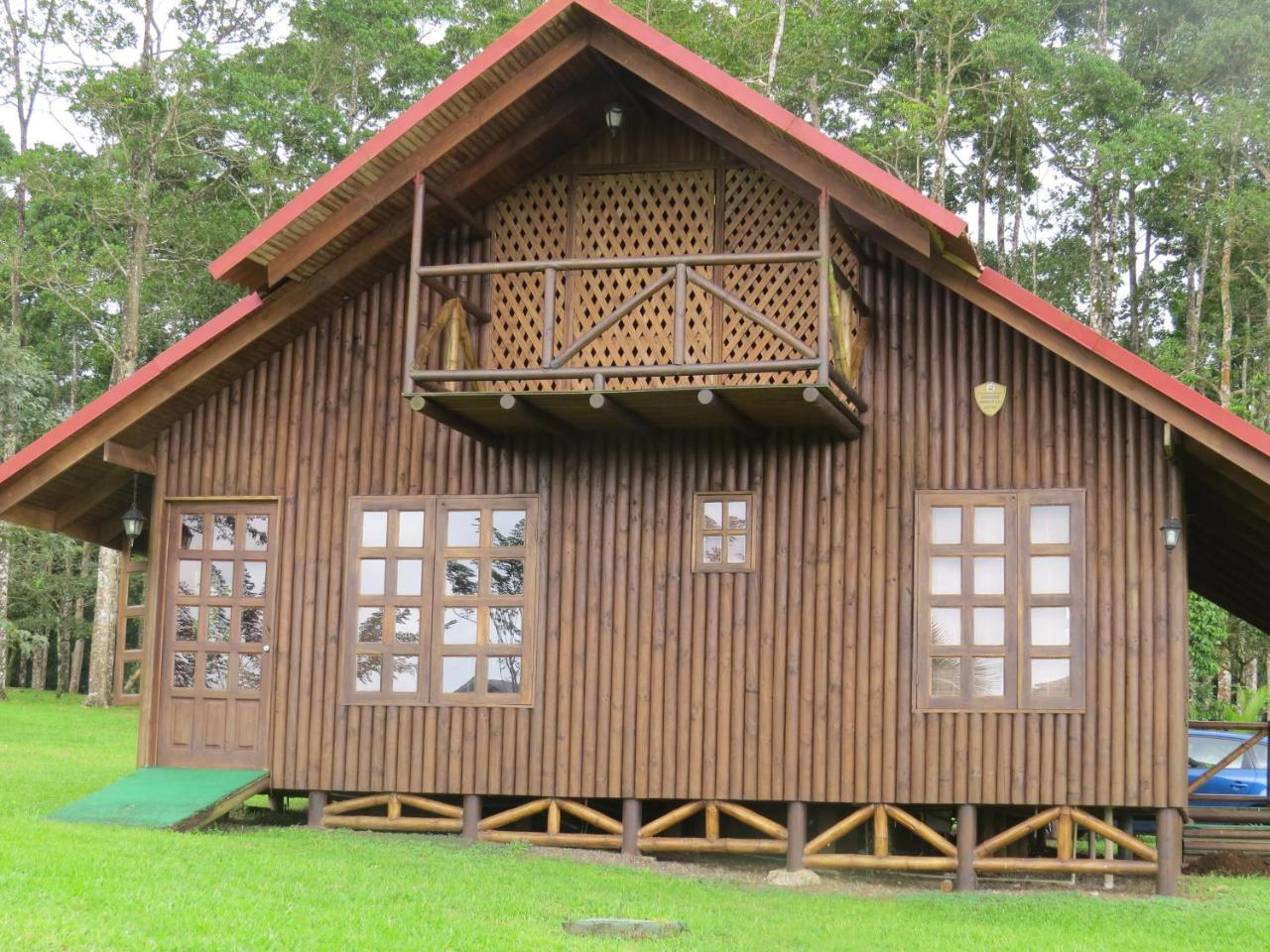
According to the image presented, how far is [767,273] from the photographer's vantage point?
14031 millimetres

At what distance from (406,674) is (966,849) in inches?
210

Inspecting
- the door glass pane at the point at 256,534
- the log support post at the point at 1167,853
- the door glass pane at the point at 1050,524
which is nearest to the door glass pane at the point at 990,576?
the door glass pane at the point at 1050,524

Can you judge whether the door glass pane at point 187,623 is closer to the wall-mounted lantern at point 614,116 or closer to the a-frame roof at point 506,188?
the a-frame roof at point 506,188

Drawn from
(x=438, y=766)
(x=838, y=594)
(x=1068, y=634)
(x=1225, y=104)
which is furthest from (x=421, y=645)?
(x=1225, y=104)

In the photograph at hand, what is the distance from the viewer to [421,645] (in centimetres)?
1423

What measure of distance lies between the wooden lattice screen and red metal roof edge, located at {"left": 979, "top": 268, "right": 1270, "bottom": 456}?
5.82 feet

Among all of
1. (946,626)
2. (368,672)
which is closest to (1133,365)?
(946,626)

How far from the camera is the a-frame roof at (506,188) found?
1237cm

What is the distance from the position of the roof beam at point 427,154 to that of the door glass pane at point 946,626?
5.84 m

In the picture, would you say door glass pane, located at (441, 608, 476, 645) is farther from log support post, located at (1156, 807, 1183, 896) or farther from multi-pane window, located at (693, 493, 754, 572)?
log support post, located at (1156, 807, 1183, 896)

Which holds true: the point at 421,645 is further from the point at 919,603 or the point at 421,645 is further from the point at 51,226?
the point at 51,226

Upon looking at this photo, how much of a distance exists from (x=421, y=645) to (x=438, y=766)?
3.72 ft

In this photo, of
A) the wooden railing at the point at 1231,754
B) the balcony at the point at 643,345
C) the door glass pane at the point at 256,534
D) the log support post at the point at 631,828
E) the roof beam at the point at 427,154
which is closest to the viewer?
the balcony at the point at 643,345

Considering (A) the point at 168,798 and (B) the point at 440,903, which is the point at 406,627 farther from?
(B) the point at 440,903
